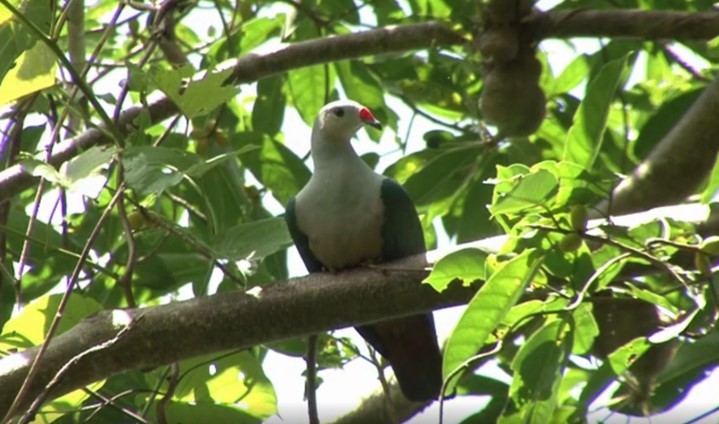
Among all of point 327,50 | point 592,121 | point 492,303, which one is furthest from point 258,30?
point 492,303

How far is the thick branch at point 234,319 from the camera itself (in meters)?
2.27

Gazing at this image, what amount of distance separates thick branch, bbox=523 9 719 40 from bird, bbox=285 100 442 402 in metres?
0.67

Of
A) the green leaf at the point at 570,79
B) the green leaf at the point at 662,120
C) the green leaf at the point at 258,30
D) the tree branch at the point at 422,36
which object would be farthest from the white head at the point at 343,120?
the green leaf at the point at 662,120

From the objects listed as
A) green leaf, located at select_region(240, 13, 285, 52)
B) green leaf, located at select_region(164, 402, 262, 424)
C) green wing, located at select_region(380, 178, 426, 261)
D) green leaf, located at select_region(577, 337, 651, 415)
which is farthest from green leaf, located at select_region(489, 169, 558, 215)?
green leaf, located at select_region(240, 13, 285, 52)

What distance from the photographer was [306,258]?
3.39 metres

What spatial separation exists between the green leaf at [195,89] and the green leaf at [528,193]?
57 cm

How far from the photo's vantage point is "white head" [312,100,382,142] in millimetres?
3471

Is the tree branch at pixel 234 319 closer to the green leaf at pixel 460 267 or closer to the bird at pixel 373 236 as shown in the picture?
the green leaf at pixel 460 267

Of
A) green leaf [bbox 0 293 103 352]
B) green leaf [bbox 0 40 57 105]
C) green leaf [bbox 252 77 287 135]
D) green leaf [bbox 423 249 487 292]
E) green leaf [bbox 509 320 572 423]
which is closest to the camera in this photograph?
green leaf [bbox 423 249 487 292]

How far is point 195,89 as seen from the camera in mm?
2092

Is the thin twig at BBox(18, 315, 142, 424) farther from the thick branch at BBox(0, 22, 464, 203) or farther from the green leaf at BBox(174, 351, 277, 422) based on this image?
the thick branch at BBox(0, 22, 464, 203)

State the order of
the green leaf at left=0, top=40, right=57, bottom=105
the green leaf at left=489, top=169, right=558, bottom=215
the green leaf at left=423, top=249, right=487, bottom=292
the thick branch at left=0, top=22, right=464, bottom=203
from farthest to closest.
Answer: the thick branch at left=0, top=22, right=464, bottom=203 → the green leaf at left=0, top=40, right=57, bottom=105 → the green leaf at left=423, top=249, right=487, bottom=292 → the green leaf at left=489, top=169, right=558, bottom=215

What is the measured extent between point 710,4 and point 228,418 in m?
1.93

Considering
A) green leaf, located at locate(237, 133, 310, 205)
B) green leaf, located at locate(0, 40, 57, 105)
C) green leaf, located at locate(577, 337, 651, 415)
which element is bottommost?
green leaf, located at locate(577, 337, 651, 415)
